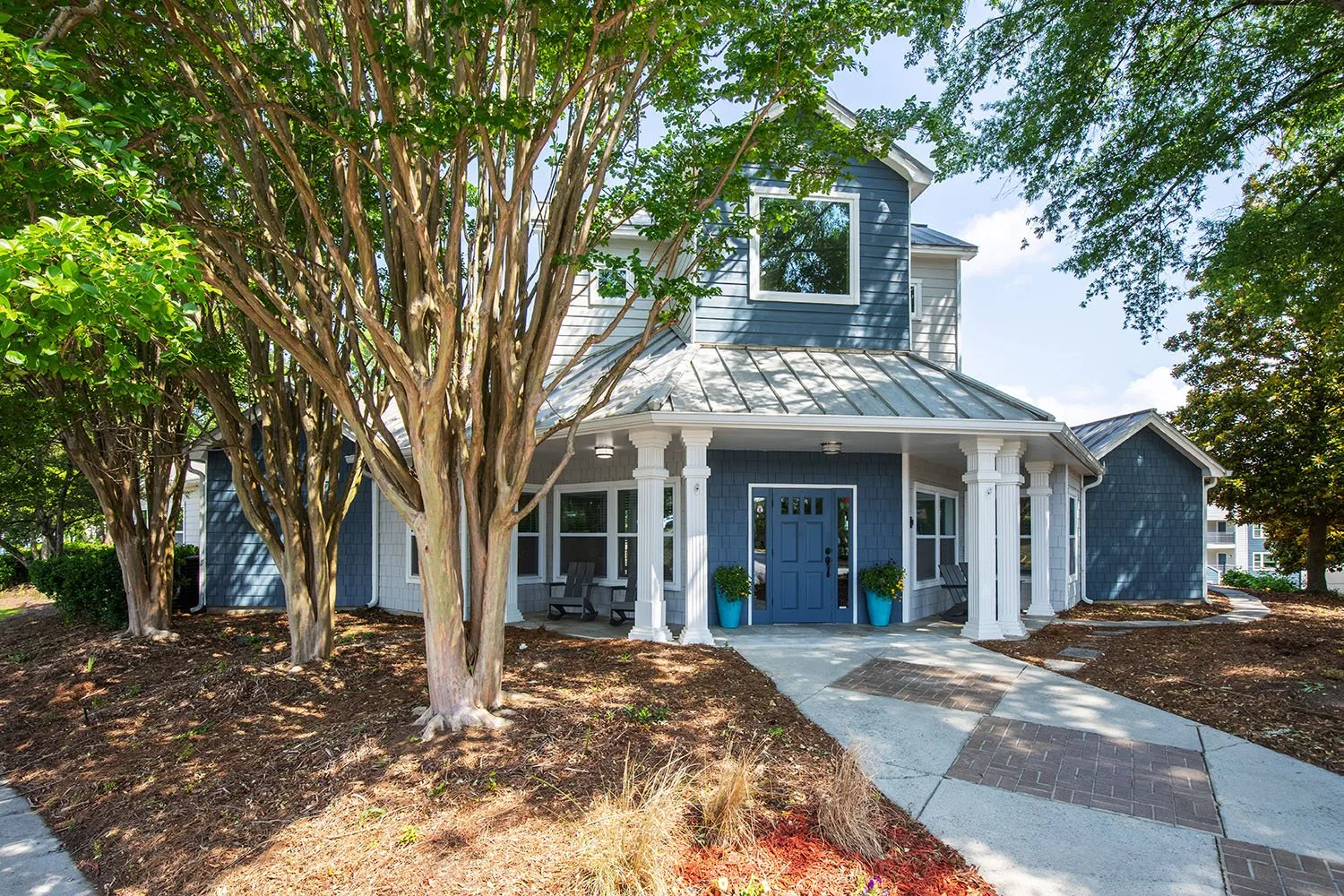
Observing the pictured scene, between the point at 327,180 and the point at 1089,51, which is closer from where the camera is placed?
the point at 327,180

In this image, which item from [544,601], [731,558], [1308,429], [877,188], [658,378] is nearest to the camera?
[658,378]

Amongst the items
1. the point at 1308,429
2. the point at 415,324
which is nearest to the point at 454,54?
A: the point at 415,324

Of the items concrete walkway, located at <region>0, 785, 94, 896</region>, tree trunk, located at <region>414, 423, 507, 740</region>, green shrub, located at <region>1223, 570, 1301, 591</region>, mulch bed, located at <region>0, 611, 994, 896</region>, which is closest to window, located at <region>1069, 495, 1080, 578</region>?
green shrub, located at <region>1223, 570, 1301, 591</region>

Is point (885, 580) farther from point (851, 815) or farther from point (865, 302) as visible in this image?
point (851, 815)

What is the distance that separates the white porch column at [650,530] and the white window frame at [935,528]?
4.22m

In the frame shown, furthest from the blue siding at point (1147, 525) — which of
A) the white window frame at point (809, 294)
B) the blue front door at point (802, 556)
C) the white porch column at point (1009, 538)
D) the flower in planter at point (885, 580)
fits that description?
the white window frame at point (809, 294)

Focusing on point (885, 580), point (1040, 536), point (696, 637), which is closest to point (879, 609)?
point (885, 580)

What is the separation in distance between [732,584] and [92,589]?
9581 mm

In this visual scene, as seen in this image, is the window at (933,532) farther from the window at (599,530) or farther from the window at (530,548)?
the window at (530,548)

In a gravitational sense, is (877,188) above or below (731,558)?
above

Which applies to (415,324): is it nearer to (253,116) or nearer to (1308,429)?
(253,116)

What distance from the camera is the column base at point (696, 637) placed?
8.83 metres

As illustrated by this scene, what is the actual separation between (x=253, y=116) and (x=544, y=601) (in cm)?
895

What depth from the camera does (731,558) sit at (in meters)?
10.6
